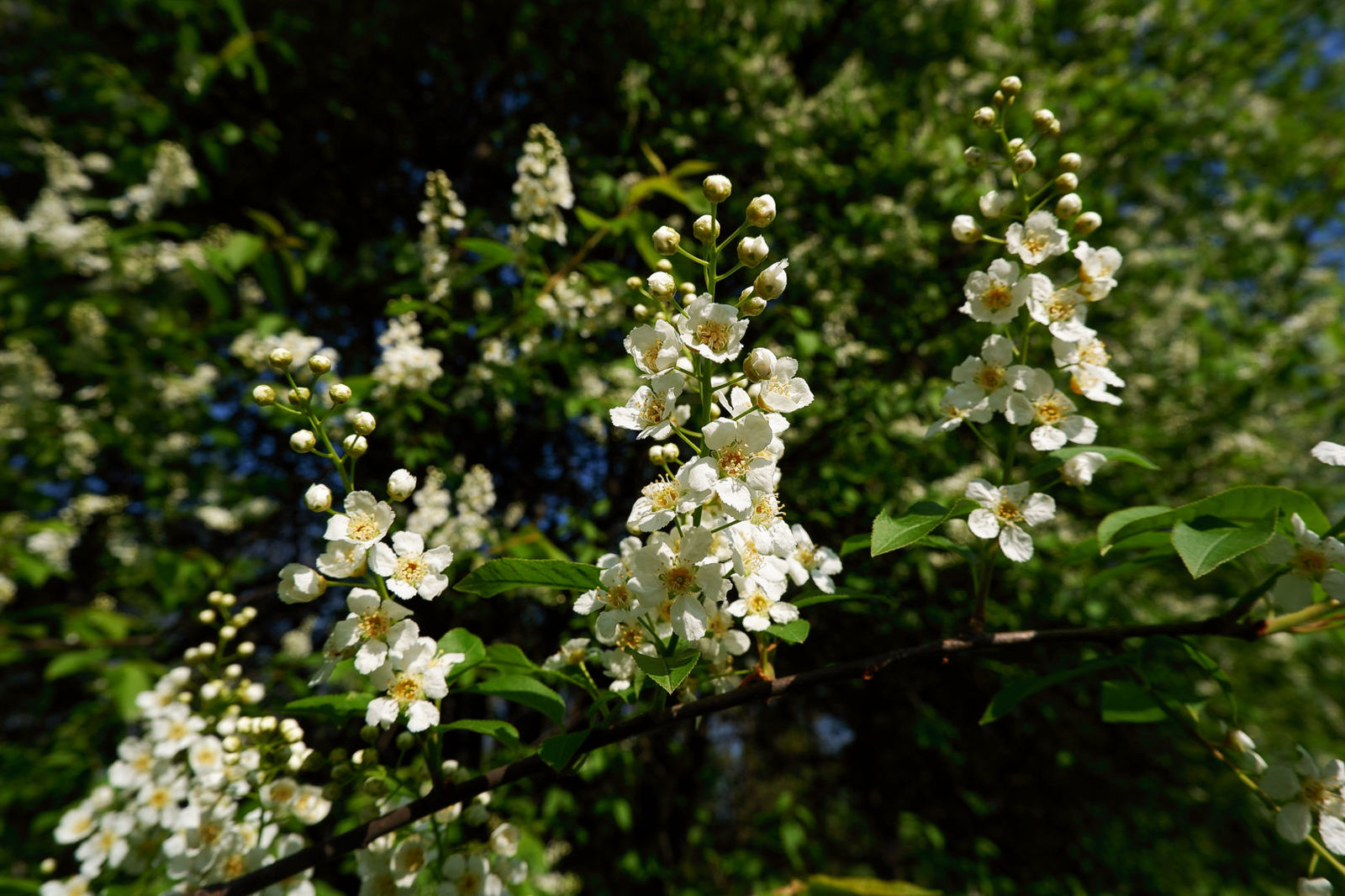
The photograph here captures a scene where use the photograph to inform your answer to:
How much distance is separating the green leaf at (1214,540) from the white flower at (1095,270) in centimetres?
49

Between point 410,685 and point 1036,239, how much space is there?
5.00ft

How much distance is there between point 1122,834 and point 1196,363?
3656 millimetres

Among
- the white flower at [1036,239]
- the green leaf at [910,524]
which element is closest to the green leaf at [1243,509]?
the green leaf at [910,524]

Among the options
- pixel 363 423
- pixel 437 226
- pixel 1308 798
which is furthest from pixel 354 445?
pixel 437 226

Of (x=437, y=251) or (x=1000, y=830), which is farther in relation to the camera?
(x=1000, y=830)

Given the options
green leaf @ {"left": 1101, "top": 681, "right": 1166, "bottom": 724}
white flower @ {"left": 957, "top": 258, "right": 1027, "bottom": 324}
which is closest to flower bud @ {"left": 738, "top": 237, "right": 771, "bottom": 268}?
white flower @ {"left": 957, "top": 258, "right": 1027, "bottom": 324}

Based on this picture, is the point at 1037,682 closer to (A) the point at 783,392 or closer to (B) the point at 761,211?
(A) the point at 783,392

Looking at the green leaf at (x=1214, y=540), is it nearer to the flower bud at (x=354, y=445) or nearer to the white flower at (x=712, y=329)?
the white flower at (x=712, y=329)

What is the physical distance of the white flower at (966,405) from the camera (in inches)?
50.1

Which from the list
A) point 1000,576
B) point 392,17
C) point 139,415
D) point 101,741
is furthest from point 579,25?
point 101,741

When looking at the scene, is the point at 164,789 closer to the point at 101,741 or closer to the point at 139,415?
the point at 101,741

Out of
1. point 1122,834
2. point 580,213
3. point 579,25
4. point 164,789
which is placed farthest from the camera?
point 1122,834

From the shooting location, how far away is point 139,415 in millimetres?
4109

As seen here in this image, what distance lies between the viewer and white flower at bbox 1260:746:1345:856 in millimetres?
1102
